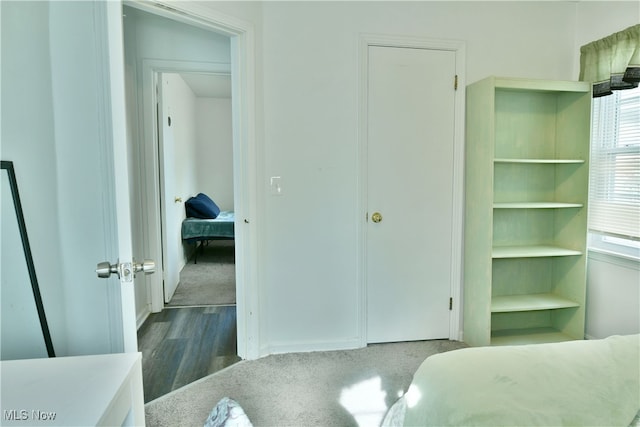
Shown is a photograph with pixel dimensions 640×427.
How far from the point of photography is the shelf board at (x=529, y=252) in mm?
2363

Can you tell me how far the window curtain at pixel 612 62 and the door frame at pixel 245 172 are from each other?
7.21ft

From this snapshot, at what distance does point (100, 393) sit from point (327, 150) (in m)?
1.84

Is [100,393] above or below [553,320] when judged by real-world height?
above

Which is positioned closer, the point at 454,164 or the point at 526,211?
the point at 454,164

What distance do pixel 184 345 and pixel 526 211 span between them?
2685mm

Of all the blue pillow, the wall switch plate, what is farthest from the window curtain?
the blue pillow

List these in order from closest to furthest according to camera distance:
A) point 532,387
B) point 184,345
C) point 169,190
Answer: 1. point 532,387
2. point 184,345
3. point 169,190

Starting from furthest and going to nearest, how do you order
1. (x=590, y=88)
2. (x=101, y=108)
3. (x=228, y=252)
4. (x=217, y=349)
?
(x=228, y=252), (x=217, y=349), (x=590, y=88), (x=101, y=108)

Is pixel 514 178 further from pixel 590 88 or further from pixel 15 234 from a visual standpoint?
pixel 15 234

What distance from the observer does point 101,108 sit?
1251mm

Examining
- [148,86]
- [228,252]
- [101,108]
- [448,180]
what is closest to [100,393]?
[101,108]

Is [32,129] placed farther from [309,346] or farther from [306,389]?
[309,346]

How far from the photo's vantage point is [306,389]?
6.66ft

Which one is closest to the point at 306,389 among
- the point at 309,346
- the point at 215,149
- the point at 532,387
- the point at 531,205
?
the point at 309,346
